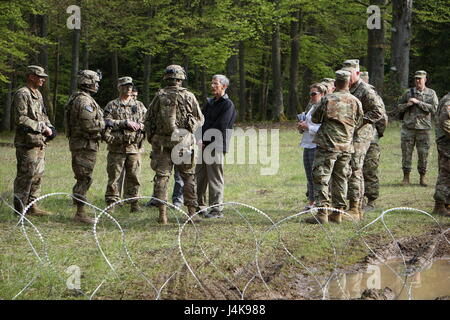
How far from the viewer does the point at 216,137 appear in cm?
862

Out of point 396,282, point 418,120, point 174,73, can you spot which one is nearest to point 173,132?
point 174,73

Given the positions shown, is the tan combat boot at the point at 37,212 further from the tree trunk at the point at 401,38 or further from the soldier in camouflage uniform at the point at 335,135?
the tree trunk at the point at 401,38

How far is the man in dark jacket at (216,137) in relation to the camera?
859 centimetres

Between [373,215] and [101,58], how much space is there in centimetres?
2975

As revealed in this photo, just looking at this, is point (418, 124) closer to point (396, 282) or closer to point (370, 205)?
point (370, 205)

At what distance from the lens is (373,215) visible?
8.84 meters

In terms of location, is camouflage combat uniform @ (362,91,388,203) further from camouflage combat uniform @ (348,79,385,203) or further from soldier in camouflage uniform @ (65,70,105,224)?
soldier in camouflage uniform @ (65,70,105,224)

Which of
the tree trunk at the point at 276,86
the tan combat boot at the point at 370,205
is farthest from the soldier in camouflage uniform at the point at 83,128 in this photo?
the tree trunk at the point at 276,86

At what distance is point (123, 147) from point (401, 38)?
16.3m

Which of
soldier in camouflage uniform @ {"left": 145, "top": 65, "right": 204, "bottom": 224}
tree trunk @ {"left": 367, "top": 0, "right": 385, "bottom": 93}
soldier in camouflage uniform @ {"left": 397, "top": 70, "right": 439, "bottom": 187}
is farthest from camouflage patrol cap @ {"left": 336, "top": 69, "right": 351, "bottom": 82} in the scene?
tree trunk @ {"left": 367, "top": 0, "right": 385, "bottom": 93}

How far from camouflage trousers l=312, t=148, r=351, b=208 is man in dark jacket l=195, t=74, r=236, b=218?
1416 millimetres

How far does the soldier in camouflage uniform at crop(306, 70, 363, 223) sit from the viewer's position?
7.91 meters

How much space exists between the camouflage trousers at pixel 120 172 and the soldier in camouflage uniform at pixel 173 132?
1.17m

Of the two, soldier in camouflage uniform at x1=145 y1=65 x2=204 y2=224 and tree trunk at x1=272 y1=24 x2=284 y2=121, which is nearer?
soldier in camouflage uniform at x1=145 y1=65 x2=204 y2=224
